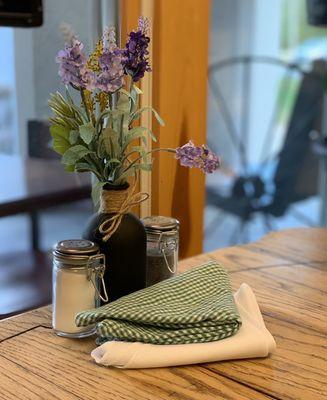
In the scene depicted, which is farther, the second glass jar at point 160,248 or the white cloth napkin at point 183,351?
the second glass jar at point 160,248

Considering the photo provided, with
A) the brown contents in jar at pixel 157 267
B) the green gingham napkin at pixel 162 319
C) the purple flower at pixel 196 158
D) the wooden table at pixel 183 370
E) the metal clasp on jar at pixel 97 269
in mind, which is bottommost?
the wooden table at pixel 183 370

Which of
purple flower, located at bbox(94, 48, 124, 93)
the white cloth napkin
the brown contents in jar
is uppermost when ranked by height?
purple flower, located at bbox(94, 48, 124, 93)

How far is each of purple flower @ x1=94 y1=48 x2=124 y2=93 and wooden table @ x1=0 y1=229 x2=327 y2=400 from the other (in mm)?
401

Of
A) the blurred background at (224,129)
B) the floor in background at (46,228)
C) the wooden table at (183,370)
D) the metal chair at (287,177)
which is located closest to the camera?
the wooden table at (183,370)

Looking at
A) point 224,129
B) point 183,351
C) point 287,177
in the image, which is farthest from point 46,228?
point 224,129

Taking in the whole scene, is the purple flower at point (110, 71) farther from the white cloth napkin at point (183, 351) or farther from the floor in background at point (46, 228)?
the floor in background at point (46, 228)

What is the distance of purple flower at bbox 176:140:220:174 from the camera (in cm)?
103

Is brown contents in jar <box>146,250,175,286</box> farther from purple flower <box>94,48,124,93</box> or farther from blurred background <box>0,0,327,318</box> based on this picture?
blurred background <box>0,0,327,318</box>

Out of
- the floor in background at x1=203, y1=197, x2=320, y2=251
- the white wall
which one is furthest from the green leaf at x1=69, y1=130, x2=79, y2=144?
the floor in background at x1=203, y1=197, x2=320, y2=251

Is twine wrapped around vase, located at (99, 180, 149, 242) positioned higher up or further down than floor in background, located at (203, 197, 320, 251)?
higher up

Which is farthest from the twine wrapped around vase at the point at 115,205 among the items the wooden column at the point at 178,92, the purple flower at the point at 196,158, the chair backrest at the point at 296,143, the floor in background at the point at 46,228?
the chair backrest at the point at 296,143

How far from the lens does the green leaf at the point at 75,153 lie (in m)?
1.01

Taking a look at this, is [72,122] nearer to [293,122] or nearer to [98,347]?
[98,347]

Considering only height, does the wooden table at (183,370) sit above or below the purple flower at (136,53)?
below
